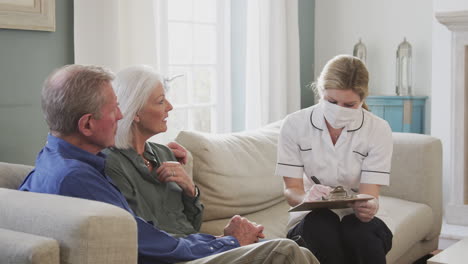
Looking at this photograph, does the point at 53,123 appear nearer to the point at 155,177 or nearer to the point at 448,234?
the point at 155,177

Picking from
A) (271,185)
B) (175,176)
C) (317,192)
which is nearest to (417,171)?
(271,185)

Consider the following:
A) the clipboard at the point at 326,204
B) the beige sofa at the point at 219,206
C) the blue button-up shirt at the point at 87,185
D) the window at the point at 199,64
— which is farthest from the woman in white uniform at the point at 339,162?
the window at the point at 199,64

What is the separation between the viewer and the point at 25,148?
3.10m

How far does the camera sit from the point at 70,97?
1969mm

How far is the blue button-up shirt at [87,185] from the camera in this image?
1.92 meters

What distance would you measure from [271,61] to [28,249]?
3426 millimetres

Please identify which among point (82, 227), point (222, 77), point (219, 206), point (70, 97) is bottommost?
point (219, 206)

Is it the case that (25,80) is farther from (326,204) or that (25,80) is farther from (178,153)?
(326,204)

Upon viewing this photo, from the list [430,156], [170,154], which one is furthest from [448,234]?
[170,154]

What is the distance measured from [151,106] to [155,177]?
263 mm

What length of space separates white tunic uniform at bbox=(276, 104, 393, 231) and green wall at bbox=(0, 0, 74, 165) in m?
1.17

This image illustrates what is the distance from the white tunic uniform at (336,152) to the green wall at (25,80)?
1172mm

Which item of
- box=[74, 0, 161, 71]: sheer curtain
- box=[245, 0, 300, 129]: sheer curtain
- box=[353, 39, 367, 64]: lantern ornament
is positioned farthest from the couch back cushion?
box=[353, 39, 367, 64]: lantern ornament

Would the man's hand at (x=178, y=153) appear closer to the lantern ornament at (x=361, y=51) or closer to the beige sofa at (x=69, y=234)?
the beige sofa at (x=69, y=234)
